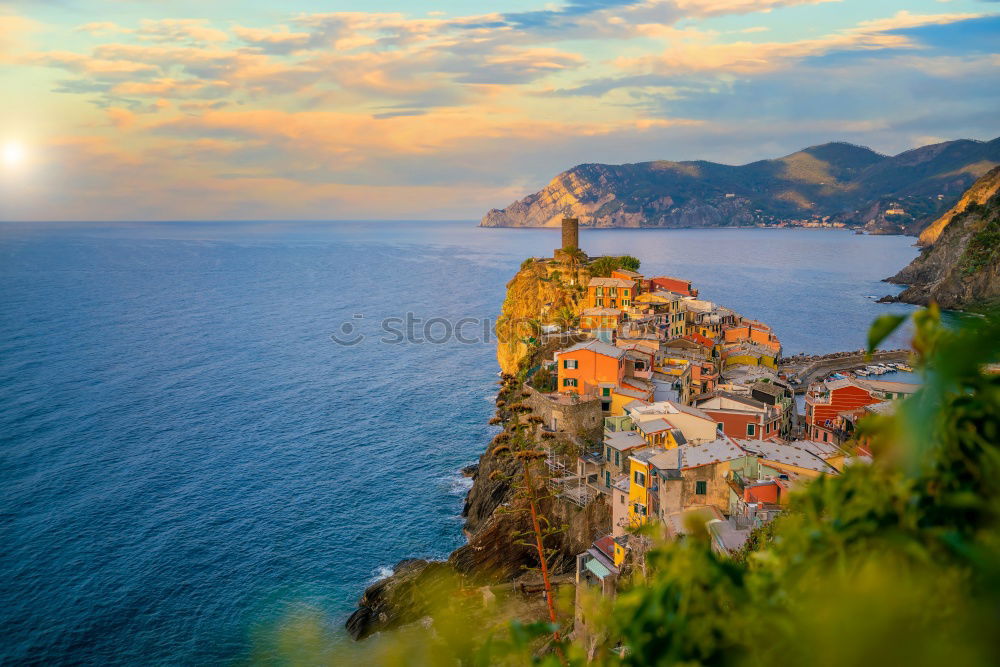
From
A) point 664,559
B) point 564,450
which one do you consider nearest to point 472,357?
point 564,450

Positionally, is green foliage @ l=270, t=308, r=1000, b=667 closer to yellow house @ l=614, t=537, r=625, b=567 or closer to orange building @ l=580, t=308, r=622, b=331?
yellow house @ l=614, t=537, r=625, b=567

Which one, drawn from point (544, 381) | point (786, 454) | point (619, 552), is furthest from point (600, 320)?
point (619, 552)

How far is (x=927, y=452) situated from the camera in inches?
128

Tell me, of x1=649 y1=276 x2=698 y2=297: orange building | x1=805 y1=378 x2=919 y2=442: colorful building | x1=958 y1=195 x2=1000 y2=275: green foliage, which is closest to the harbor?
x1=649 y1=276 x2=698 y2=297: orange building

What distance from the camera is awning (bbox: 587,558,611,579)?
21625 millimetres

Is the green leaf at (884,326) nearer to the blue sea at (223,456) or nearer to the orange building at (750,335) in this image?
the blue sea at (223,456)

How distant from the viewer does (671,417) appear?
92.6 feet

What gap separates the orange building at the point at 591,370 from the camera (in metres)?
33.8

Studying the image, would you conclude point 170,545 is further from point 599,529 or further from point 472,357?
point 472,357

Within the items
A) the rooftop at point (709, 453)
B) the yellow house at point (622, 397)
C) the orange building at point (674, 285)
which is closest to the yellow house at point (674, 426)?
the rooftop at point (709, 453)

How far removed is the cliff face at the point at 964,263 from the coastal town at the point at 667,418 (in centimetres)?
4051

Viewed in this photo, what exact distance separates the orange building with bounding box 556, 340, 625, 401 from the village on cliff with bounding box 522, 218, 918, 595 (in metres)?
0.06

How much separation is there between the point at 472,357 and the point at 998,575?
7150 centimetres

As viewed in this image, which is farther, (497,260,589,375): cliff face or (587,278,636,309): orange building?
(497,260,589,375): cliff face
